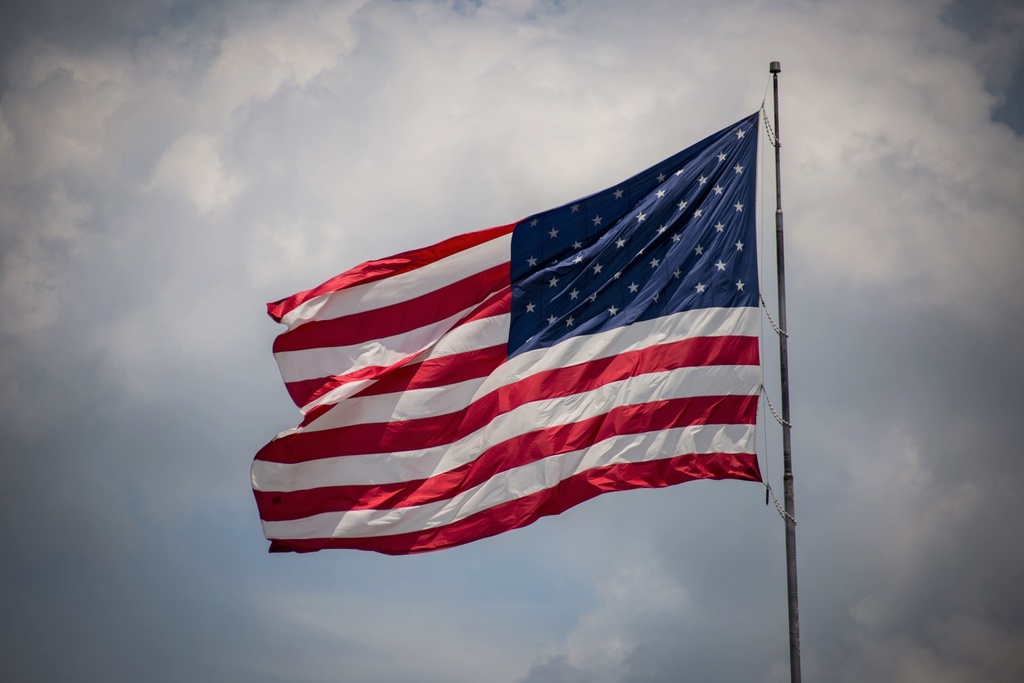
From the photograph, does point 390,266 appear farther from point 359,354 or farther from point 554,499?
point 554,499

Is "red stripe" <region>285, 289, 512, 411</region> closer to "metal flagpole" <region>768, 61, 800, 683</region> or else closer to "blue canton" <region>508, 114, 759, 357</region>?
"blue canton" <region>508, 114, 759, 357</region>

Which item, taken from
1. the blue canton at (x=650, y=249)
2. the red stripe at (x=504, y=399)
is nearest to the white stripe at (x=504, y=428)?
the red stripe at (x=504, y=399)

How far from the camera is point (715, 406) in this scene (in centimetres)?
3456

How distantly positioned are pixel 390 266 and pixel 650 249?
22.6ft

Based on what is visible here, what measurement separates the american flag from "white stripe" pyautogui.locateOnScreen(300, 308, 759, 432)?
0.04 meters

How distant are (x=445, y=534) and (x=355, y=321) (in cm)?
612

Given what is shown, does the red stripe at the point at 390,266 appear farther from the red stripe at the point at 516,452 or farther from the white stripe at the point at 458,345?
the red stripe at the point at 516,452

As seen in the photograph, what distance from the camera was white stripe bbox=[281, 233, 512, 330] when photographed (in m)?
37.6

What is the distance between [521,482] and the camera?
35.3 metres

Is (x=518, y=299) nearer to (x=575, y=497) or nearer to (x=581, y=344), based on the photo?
(x=581, y=344)

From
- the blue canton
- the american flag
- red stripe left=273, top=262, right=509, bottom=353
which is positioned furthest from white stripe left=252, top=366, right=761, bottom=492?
red stripe left=273, top=262, right=509, bottom=353

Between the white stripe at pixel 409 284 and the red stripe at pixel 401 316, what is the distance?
0.44 feet

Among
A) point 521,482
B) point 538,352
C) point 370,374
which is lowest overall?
point 521,482

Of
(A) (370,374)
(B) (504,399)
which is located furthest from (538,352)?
(A) (370,374)
